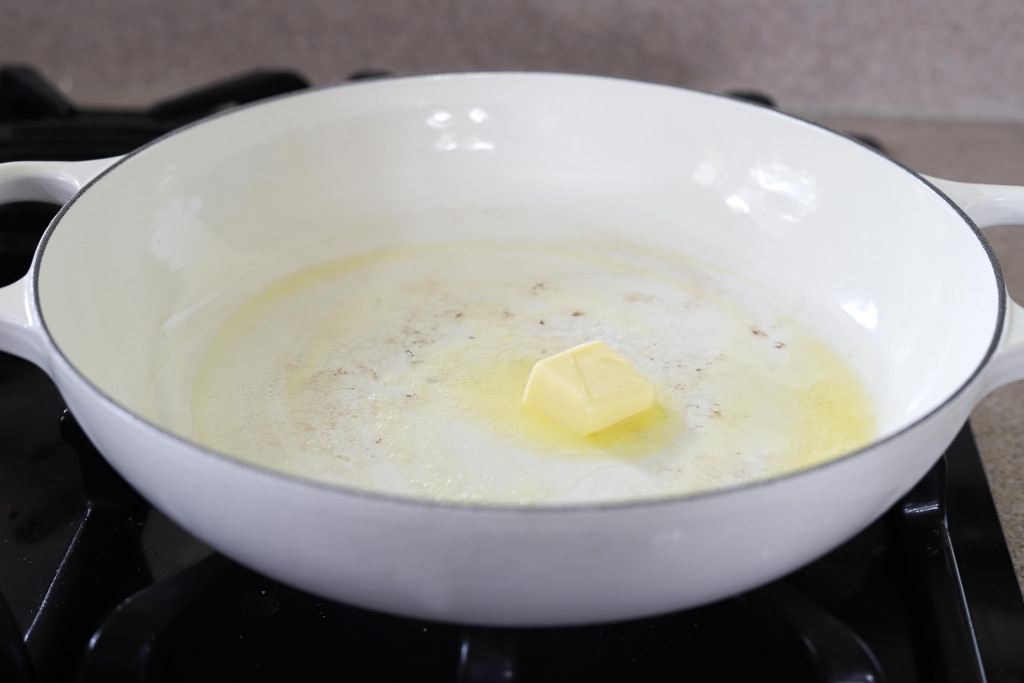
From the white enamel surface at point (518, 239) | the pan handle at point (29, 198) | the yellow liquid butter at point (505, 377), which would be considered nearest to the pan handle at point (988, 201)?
the white enamel surface at point (518, 239)

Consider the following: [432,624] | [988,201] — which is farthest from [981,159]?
[432,624]

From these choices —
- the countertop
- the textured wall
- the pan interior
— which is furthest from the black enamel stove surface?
the textured wall

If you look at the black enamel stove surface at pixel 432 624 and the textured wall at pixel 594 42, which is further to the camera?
the textured wall at pixel 594 42

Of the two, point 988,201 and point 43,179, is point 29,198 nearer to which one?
point 43,179

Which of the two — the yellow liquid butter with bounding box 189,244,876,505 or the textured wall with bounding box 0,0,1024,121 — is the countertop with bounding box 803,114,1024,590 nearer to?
the textured wall with bounding box 0,0,1024,121

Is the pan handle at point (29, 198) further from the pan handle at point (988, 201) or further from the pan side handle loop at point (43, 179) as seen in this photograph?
the pan handle at point (988, 201)

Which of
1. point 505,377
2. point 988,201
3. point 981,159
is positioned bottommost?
point 981,159
